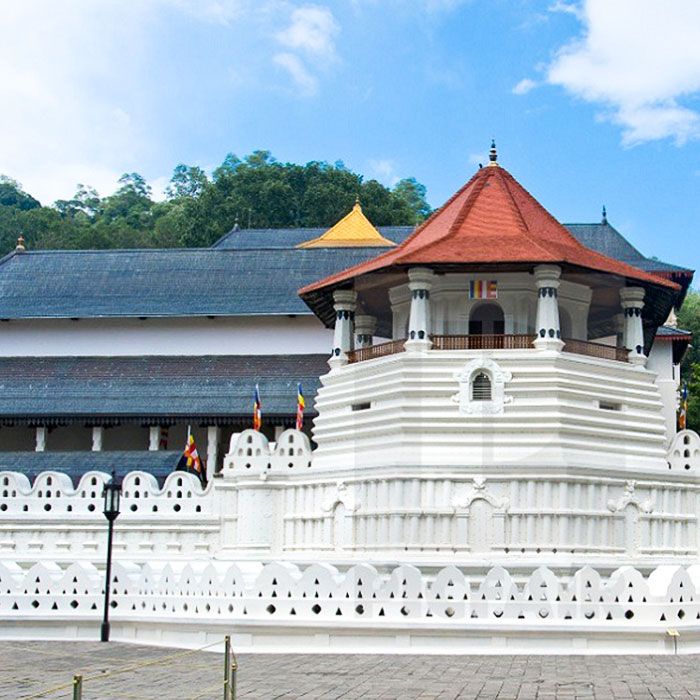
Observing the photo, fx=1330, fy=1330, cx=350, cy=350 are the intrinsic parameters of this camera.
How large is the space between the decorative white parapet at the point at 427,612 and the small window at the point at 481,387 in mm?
6616

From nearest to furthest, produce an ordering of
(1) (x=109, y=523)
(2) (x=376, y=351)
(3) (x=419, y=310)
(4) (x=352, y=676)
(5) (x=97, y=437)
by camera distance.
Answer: (4) (x=352, y=676)
(1) (x=109, y=523)
(3) (x=419, y=310)
(2) (x=376, y=351)
(5) (x=97, y=437)

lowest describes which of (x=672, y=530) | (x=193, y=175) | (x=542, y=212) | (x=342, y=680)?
(x=342, y=680)

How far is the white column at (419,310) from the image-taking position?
2744 centimetres

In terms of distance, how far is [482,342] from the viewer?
1089 inches

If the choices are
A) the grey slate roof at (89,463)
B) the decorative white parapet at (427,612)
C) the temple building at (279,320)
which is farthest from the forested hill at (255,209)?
the decorative white parapet at (427,612)

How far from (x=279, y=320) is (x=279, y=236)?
1665cm

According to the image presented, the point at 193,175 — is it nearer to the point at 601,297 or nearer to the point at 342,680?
the point at 601,297

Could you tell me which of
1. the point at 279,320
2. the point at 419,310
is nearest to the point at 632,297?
the point at 419,310

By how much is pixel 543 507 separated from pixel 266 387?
12.0m

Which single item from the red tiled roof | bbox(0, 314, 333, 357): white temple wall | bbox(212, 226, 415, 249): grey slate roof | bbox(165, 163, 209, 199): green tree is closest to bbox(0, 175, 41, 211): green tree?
bbox(165, 163, 209, 199): green tree

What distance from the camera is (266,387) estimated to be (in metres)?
35.8

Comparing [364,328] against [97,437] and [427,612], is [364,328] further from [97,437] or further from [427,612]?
[427,612]

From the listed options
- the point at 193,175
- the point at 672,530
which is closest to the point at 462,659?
the point at 672,530

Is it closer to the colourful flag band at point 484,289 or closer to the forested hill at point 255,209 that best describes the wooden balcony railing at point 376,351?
the colourful flag band at point 484,289
